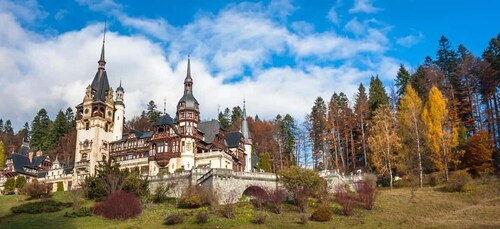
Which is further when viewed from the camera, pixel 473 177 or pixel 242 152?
pixel 242 152

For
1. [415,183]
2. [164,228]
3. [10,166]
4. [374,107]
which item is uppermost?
[374,107]

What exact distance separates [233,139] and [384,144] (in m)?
22.8

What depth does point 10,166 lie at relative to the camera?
80.0 m

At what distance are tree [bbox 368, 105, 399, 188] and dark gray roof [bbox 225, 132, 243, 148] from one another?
65.2 feet

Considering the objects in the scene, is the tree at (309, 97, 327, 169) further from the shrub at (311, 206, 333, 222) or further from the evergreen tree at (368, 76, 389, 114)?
the shrub at (311, 206, 333, 222)

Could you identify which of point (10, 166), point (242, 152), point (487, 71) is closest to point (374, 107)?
point (487, 71)

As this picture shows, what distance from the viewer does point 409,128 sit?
58.5 m

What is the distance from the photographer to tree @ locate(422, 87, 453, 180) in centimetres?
5519

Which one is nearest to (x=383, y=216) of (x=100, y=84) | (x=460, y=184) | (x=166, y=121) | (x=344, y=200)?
(x=344, y=200)

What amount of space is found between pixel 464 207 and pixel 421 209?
3953 mm

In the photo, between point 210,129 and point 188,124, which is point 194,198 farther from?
point 210,129

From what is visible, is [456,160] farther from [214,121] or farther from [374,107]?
[214,121]

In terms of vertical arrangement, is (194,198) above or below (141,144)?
below

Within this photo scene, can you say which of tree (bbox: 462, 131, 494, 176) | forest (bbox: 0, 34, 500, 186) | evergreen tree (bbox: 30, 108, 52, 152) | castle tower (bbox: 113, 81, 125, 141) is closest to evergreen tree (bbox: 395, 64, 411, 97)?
forest (bbox: 0, 34, 500, 186)
